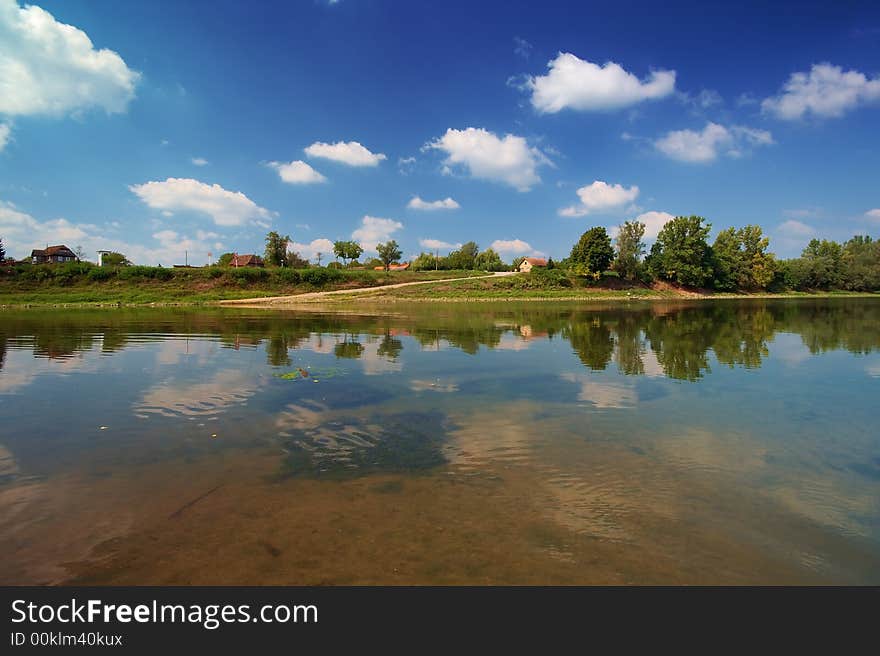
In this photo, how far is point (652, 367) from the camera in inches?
637

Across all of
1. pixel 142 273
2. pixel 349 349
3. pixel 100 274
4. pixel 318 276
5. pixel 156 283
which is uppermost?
pixel 318 276

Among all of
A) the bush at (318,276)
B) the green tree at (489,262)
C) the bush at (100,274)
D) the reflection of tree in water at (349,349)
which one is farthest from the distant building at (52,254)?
the reflection of tree in water at (349,349)

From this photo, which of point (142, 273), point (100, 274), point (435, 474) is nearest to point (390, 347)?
point (435, 474)

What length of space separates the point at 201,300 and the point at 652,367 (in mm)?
62163

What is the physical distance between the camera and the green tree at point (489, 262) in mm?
147200

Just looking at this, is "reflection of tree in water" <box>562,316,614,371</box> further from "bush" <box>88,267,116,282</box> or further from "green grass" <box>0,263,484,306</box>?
"bush" <box>88,267,116,282</box>

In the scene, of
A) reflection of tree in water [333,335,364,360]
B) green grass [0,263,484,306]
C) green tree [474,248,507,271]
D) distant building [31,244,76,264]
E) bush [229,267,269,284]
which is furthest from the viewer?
green tree [474,248,507,271]

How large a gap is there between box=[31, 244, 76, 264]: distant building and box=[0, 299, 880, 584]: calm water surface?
14292cm

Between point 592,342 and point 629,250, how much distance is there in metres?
83.8

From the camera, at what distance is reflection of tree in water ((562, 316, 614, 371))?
17.8 metres

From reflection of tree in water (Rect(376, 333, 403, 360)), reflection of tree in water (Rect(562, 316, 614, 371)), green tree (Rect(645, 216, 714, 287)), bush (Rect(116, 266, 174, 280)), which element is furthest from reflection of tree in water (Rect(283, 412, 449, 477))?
green tree (Rect(645, 216, 714, 287))

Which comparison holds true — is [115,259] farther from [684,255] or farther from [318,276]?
[684,255]

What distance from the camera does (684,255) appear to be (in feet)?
303

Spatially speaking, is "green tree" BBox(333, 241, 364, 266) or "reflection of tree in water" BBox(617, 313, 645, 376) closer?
"reflection of tree in water" BBox(617, 313, 645, 376)
